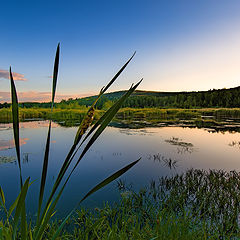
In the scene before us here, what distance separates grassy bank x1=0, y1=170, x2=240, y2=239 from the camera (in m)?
2.43

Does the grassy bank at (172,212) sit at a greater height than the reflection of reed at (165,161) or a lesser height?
greater

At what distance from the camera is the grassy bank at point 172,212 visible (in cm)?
243

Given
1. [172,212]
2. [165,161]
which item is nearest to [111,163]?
[165,161]

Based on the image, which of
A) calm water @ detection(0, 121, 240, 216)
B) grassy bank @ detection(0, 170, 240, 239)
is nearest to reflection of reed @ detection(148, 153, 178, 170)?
calm water @ detection(0, 121, 240, 216)

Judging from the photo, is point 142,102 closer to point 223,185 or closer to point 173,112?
point 173,112

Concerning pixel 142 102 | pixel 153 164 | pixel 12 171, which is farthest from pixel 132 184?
pixel 142 102

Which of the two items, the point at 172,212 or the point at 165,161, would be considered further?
the point at 165,161

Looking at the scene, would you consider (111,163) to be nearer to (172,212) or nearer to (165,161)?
(165,161)

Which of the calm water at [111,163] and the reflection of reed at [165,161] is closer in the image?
the calm water at [111,163]

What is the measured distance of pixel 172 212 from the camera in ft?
8.66

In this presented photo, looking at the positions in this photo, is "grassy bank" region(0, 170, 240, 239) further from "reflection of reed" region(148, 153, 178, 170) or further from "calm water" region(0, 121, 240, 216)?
"reflection of reed" region(148, 153, 178, 170)

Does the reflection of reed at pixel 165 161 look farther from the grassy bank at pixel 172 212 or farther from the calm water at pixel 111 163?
the grassy bank at pixel 172 212

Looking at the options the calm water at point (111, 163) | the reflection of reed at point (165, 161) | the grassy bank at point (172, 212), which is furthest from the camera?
the reflection of reed at point (165, 161)

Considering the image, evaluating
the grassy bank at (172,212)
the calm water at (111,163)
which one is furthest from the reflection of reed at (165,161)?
the grassy bank at (172,212)
